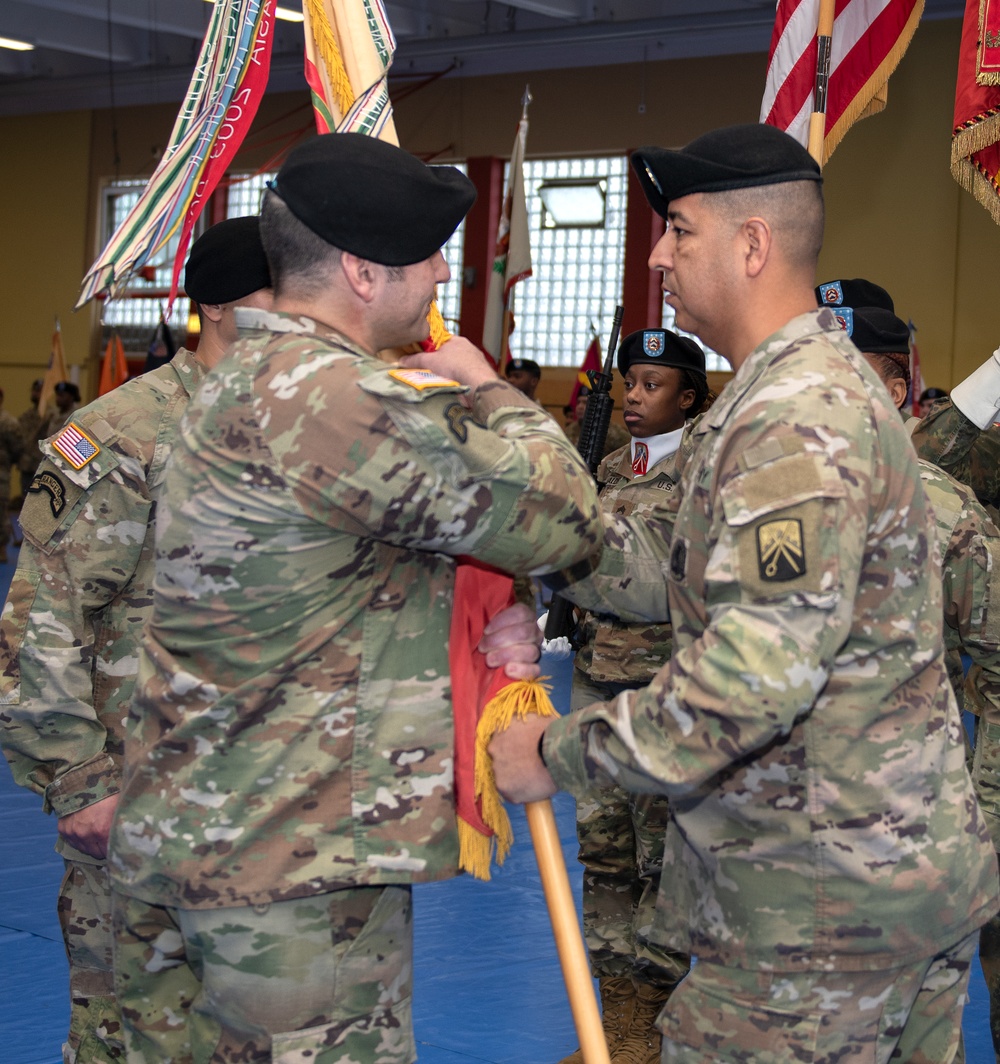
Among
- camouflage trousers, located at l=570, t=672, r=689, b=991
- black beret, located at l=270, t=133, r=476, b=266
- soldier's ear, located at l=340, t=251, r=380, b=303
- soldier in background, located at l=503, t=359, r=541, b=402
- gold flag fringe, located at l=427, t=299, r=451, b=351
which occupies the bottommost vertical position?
camouflage trousers, located at l=570, t=672, r=689, b=991

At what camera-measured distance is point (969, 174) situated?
3.80 m

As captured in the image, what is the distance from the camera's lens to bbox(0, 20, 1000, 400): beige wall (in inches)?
461

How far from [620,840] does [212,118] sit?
6.72 ft

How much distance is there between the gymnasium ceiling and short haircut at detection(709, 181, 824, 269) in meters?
10.8

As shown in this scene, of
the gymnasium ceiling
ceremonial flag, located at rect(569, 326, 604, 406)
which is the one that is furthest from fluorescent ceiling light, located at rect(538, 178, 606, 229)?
ceremonial flag, located at rect(569, 326, 604, 406)

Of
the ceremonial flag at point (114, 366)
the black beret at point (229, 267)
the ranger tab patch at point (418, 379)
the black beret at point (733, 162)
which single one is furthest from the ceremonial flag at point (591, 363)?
the ranger tab patch at point (418, 379)

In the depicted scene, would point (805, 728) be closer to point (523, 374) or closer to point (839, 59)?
point (839, 59)

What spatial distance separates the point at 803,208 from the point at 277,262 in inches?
27.1

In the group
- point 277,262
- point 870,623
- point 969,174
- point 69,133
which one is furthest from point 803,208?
point 69,133

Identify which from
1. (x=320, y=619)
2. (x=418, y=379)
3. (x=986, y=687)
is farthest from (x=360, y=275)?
(x=986, y=687)

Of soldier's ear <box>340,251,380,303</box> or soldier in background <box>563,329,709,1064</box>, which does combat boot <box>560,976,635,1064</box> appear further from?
soldier's ear <box>340,251,380,303</box>

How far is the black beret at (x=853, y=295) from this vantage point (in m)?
3.33

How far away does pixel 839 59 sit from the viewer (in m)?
3.78

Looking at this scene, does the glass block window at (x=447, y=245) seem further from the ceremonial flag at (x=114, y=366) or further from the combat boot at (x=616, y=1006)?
the combat boot at (x=616, y=1006)
